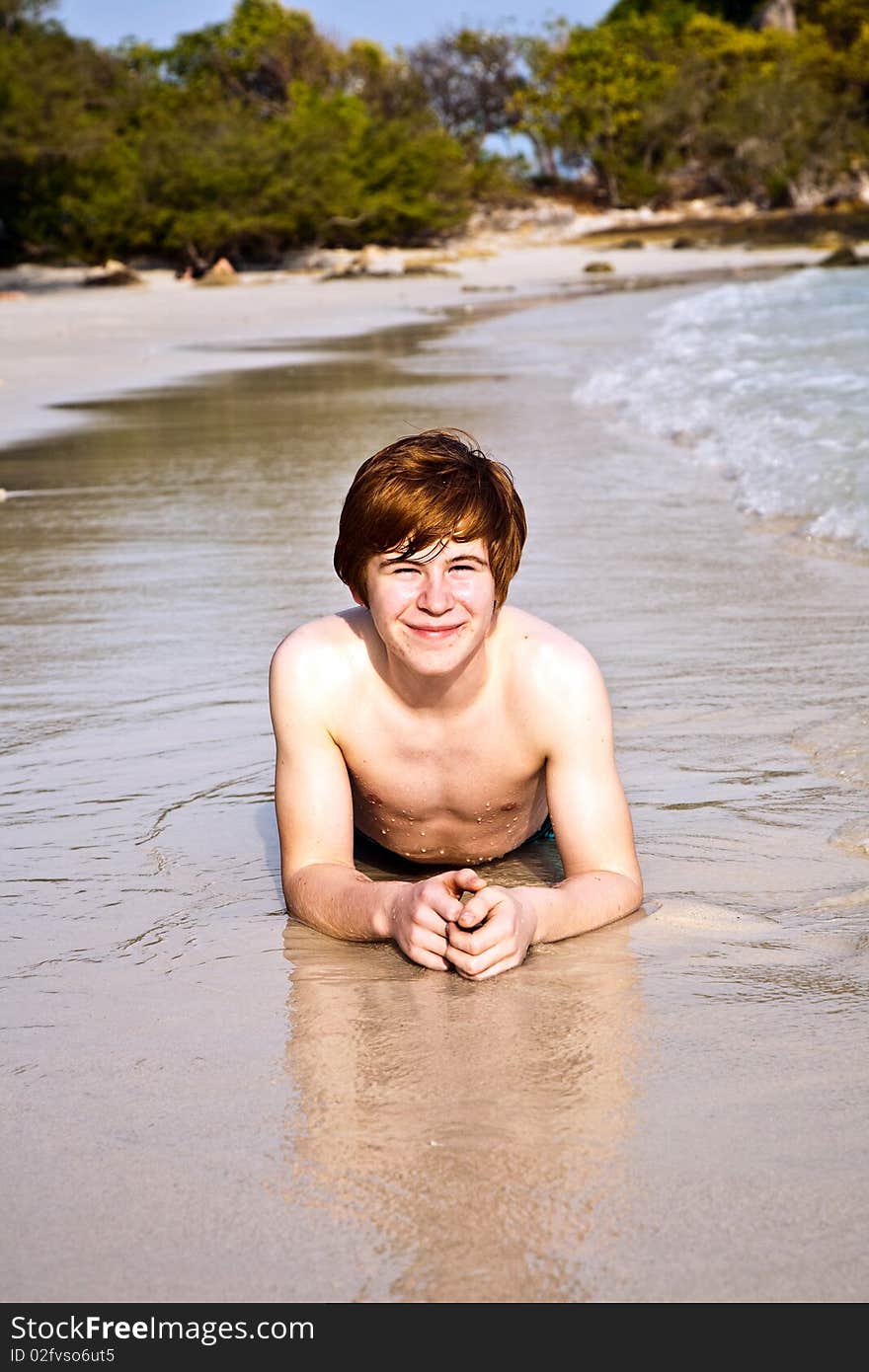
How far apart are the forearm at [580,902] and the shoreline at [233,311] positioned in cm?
924

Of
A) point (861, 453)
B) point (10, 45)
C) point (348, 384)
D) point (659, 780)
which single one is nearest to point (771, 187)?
point (10, 45)

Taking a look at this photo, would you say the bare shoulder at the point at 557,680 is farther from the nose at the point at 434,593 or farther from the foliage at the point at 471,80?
the foliage at the point at 471,80

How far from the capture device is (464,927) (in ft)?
9.09

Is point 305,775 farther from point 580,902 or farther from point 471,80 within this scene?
point 471,80

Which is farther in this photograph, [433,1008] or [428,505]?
[428,505]

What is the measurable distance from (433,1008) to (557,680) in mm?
723

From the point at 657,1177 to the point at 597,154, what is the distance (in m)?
65.9

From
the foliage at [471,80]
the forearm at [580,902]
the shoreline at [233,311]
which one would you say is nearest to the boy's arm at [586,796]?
the forearm at [580,902]

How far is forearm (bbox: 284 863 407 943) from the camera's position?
9.62 ft

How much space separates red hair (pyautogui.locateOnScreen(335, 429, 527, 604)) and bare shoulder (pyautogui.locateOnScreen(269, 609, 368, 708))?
0.23 m

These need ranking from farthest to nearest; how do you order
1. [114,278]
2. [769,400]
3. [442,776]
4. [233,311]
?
[114,278]
[233,311]
[769,400]
[442,776]

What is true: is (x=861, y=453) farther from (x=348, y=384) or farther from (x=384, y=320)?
(x=384, y=320)

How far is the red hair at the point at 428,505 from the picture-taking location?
9.50 feet

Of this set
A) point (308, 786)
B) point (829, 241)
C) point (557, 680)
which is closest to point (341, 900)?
point (308, 786)
